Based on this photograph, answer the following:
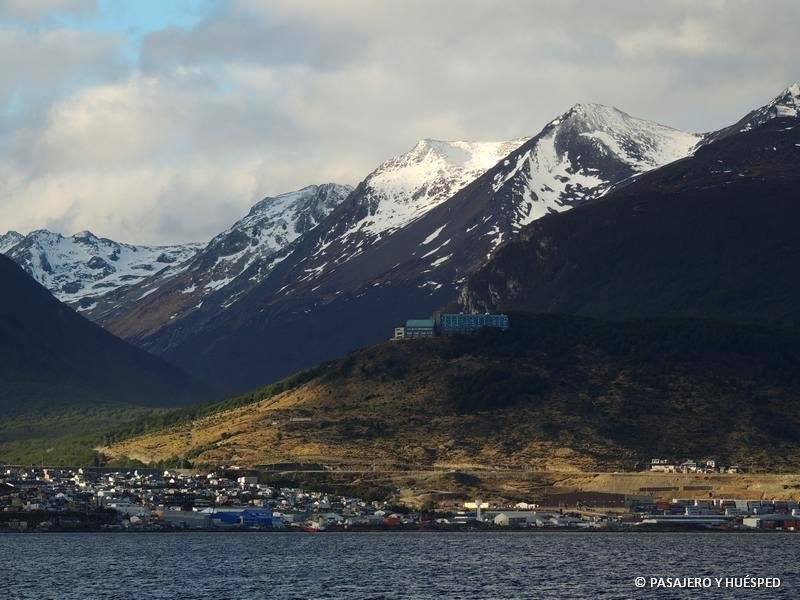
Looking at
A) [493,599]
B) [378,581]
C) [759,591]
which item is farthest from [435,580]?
[759,591]

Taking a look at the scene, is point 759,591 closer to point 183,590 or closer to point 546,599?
point 546,599

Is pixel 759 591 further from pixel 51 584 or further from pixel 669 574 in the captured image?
pixel 51 584

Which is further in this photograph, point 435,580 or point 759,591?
point 435,580

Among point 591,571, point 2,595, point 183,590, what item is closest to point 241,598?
point 183,590

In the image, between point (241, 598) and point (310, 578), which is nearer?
point (241, 598)

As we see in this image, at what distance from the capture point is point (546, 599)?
17238cm

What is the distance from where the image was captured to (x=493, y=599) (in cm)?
17200

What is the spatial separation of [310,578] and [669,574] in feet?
125

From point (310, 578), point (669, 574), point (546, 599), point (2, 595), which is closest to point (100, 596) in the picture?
point (2, 595)

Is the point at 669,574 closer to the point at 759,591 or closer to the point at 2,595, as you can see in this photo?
the point at 759,591

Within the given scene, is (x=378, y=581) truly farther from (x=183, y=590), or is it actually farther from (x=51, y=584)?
(x=51, y=584)

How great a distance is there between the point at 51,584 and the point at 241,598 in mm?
24265

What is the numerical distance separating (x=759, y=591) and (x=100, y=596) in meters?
63.3

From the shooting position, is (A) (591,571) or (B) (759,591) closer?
(B) (759,591)
